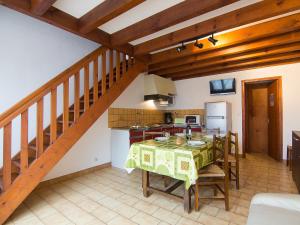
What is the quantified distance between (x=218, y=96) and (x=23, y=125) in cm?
438

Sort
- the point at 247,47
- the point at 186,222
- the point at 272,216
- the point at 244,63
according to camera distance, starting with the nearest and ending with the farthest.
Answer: the point at 272,216 < the point at 186,222 < the point at 247,47 < the point at 244,63

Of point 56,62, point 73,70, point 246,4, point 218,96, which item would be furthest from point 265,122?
point 56,62

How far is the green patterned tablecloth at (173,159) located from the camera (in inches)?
67.5

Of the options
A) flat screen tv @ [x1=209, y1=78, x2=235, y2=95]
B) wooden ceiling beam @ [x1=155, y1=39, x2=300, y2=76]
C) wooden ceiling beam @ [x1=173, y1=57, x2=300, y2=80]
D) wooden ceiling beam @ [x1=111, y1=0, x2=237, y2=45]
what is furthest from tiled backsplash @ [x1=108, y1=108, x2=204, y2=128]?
wooden ceiling beam @ [x1=111, y1=0, x2=237, y2=45]

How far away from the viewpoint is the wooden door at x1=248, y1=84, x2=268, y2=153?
187 inches

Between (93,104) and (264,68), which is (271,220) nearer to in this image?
(93,104)

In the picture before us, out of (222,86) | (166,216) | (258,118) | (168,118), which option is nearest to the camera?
(166,216)

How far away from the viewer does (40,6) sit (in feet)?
6.09

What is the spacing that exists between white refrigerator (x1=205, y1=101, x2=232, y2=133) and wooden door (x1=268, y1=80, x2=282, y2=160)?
3.21 feet

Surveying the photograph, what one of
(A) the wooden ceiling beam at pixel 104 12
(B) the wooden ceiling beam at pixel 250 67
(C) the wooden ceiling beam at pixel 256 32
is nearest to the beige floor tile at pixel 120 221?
(A) the wooden ceiling beam at pixel 104 12

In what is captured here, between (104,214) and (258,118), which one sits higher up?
(258,118)

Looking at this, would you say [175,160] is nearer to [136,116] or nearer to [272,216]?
[272,216]

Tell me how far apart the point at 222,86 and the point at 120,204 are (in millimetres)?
3803

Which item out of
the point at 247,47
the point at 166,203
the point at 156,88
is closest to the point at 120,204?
the point at 166,203
